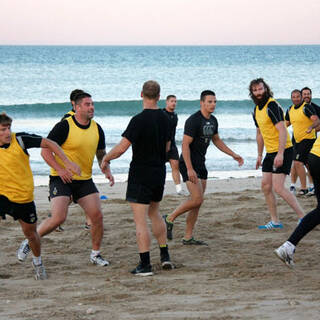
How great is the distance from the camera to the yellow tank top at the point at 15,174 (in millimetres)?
6203

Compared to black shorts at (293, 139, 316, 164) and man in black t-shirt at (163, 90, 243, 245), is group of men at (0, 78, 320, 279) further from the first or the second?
black shorts at (293, 139, 316, 164)

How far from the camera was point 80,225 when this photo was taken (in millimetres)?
9625

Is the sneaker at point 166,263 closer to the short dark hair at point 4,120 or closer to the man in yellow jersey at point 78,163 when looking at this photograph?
the man in yellow jersey at point 78,163

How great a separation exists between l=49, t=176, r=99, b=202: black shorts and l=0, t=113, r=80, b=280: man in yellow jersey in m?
0.55

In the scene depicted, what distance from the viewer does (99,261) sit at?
7238mm

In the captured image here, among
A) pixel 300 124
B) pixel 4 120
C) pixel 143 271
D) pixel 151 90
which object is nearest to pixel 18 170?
pixel 4 120

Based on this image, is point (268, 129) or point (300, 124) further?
point (300, 124)

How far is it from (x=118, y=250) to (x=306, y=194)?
5023 millimetres

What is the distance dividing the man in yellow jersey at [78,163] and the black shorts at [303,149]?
5.44m

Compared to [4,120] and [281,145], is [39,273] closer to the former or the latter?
[4,120]

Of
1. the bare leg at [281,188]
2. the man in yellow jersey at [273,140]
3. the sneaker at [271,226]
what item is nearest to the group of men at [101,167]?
the man in yellow jersey at [273,140]

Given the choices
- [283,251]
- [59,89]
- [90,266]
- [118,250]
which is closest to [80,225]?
[118,250]

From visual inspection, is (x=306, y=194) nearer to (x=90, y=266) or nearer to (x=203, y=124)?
(x=203, y=124)

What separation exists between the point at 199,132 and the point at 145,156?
1506 mm
